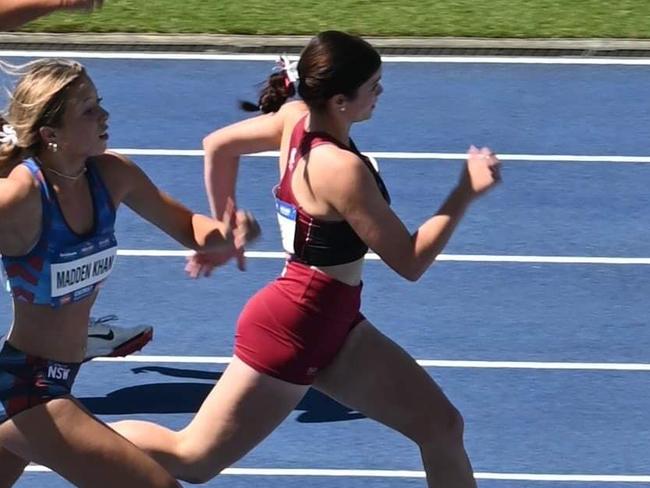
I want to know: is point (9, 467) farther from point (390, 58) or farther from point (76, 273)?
point (390, 58)

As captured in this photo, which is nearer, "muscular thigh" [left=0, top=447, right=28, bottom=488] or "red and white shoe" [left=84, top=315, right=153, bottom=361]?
"muscular thigh" [left=0, top=447, right=28, bottom=488]

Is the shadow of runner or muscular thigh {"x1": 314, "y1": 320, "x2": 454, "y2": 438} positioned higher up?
muscular thigh {"x1": 314, "y1": 320, "x2": 454, "y2": 438}

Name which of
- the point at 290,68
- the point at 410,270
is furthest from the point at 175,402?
the point at 410,270

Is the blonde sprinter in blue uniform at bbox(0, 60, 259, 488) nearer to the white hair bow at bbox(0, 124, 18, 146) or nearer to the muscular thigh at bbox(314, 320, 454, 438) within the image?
the white hair bow at bbox(0, 124, 18, 146)

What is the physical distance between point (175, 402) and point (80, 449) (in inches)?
101

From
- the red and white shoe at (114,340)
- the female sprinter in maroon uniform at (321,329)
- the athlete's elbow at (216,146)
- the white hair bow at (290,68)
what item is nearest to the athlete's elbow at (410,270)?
the female sprinter in maroon uniform at (321,329)

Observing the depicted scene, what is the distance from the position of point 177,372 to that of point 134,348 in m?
0.50

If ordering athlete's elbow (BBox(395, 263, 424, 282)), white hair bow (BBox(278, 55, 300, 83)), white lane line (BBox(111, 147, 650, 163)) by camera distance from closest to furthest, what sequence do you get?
athlete's elbow (BBox(395, 263, 424, 282)) < white hair bow (BBox(278, 55, 300, 83)) < white lane line (BBox(111, 147, 650, 163))

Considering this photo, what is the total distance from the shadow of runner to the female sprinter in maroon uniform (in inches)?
69.5

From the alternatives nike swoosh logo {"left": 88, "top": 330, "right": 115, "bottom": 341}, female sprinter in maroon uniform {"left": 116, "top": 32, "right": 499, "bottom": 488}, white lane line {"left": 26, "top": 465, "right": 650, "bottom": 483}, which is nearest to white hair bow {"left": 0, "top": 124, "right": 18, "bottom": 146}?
female sprinter in maroon uniform {"left": 116, "top": 32, "right": 499, "bottom": 488}

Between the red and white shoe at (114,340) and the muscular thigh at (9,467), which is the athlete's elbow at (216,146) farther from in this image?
the red and white shoe at (114,340)

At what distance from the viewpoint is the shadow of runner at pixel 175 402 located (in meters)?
7.55

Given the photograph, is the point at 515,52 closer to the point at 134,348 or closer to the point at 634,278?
the point at 634,278

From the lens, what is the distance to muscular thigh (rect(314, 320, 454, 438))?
5695 mm
